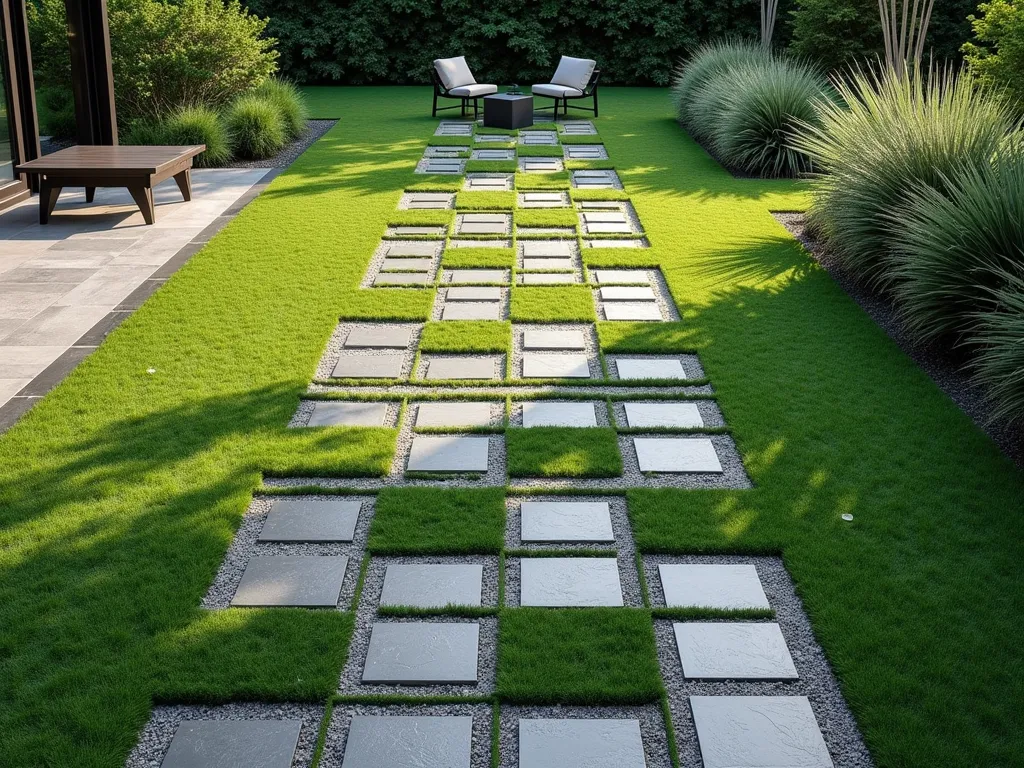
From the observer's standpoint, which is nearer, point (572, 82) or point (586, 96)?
point (572, 82)

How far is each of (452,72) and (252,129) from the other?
16.5 feet

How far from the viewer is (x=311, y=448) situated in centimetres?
483

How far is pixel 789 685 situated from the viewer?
3.23 metres

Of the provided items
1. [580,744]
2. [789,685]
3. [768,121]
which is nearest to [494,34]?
[768,121]

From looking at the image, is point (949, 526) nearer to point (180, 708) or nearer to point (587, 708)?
point (587, 708)

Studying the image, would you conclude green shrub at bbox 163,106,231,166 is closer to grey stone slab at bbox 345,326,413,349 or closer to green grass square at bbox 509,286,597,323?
green grass square at bbox 509,286,597,323

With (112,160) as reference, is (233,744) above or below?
below

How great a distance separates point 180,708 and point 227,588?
0.68 meters

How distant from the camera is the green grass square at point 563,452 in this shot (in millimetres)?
4625

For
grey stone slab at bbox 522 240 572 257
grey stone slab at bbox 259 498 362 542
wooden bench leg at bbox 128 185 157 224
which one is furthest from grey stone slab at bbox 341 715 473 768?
wooden bench leg at bbox 128 185 157 224

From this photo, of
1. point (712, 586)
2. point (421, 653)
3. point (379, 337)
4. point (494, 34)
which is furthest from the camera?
point (494, 34)

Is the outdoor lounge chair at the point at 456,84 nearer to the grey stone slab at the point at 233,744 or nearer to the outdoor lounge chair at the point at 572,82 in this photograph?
the outdoor lounge chair at the point at 572,82

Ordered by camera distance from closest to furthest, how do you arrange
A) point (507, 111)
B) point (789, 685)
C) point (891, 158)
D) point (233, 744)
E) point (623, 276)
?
point (233, 744) → point (789, 685) → point (891, 158) → point (623, 276) → point (507, 111)

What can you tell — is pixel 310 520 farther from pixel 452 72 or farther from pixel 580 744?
pixel 452 72
